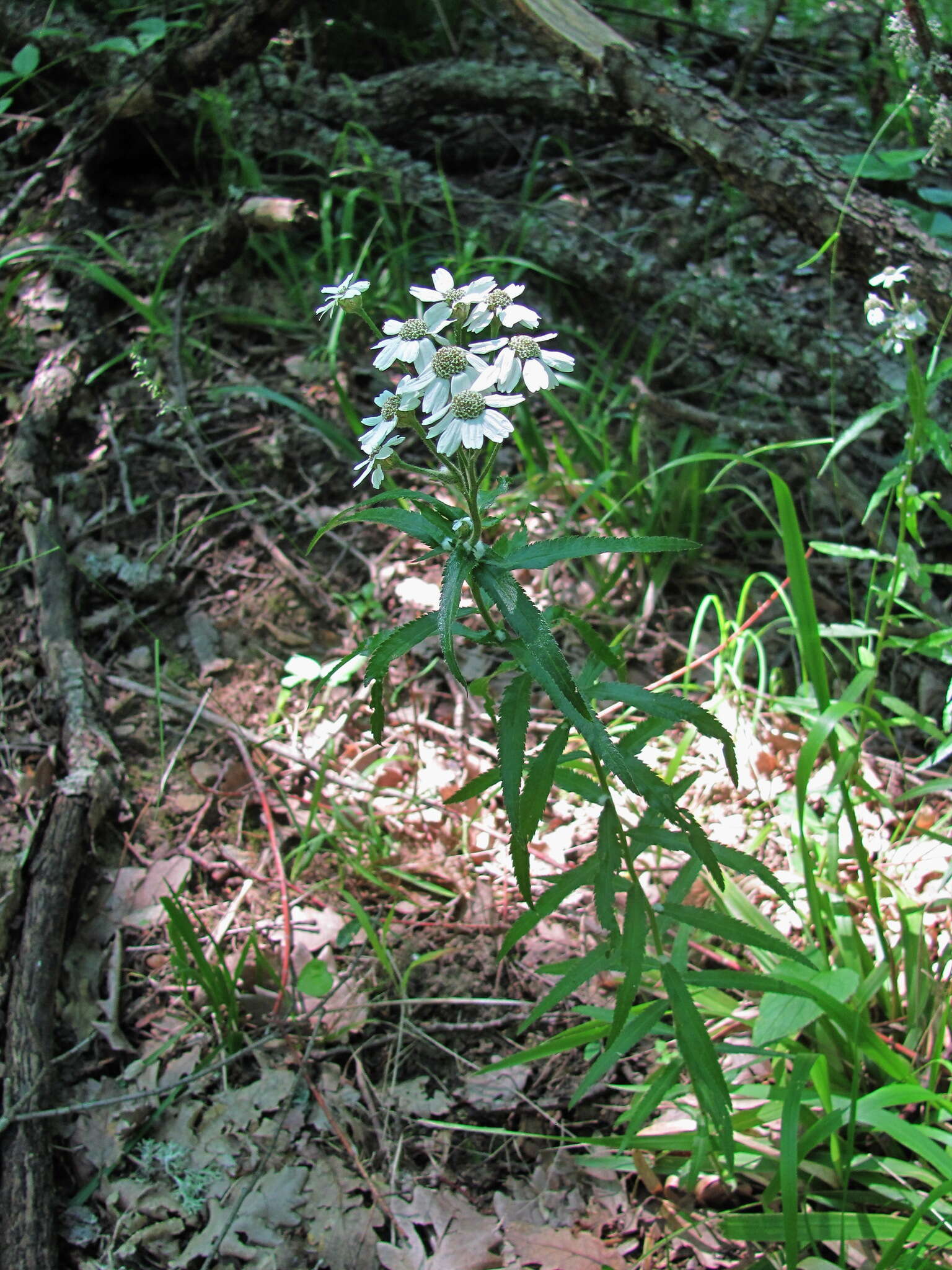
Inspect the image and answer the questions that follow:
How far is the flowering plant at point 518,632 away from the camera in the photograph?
1.08 m

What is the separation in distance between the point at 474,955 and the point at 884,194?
2.91 m

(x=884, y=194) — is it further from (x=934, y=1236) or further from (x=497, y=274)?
(x=934, y=1236)

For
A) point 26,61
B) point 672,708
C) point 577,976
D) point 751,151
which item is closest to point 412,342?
point 672,708

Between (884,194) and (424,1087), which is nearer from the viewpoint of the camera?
(424,1087)

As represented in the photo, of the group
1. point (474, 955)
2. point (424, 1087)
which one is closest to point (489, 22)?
point (474, 955)

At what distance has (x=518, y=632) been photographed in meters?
1.10

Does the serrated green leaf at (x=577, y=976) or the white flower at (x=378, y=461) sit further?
the serrated green leaf at (x=577, y=976)

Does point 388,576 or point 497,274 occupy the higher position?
A: point 497,274

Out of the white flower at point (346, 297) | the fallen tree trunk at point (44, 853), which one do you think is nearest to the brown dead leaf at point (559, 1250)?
the fallen tree trunk at point (44, 853)

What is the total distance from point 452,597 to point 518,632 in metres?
0.10

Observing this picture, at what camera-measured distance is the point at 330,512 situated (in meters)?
2.65

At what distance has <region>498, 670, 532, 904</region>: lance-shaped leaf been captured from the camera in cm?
108

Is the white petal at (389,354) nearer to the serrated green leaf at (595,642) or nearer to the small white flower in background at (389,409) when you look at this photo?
the small white flower in background at (389,409)

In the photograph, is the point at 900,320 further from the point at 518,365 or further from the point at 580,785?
the point at 580,785
